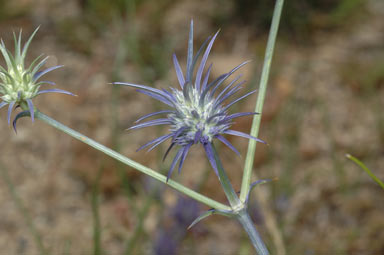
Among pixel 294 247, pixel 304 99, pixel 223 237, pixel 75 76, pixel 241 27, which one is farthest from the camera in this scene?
pixel 241 27

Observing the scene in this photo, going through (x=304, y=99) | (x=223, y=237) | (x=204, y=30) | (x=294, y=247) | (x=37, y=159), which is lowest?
(x=294, y=247)

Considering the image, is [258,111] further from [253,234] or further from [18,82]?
[18,82]

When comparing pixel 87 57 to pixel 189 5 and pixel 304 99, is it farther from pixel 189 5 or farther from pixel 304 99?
pixel 304 99

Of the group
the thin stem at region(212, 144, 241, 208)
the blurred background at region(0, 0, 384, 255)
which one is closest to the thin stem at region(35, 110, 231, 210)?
the thin stem at region(212, 144, 241, 208)

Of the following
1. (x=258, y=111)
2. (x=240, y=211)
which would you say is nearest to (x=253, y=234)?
(x=240, y=211)

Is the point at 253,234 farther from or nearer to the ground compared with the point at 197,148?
nearer to the ground

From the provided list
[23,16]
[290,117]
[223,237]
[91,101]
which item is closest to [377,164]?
[290,117]

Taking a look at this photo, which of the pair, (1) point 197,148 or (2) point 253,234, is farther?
(1) point 197,148

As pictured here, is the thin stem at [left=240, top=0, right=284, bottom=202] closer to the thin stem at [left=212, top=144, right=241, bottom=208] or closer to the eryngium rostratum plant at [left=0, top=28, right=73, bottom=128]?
the thin stem at [left=212, top=144, right=241, bottom=208]

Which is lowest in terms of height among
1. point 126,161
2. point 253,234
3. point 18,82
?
point 253,234
